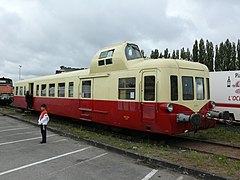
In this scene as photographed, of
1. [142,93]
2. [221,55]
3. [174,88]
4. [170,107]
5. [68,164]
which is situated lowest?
[68,164]

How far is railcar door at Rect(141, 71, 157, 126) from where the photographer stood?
8445 millimetres

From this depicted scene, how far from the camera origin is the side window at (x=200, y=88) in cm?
929

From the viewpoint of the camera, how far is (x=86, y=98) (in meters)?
12.0

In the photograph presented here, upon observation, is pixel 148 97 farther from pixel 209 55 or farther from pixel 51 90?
pixel 209 55

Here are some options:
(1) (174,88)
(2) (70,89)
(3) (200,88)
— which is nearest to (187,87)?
(1) (174,88)

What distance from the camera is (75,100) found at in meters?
12.9

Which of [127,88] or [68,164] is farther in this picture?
[127,88]

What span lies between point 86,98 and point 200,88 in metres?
5.09

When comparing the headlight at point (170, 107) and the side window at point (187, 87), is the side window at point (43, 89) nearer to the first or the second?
the side window at point (187, 87)

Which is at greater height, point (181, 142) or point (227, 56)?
point (227, 56)

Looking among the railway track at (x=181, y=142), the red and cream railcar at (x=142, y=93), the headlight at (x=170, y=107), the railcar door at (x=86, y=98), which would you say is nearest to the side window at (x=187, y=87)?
the red and cream railcar at (x=142, y=93)

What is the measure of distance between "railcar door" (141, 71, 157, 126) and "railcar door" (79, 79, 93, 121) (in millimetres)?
3407

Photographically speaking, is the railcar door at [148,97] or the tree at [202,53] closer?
the railcar door at [148,97]

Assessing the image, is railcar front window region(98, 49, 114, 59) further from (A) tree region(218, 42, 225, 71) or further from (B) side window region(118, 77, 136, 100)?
(A) tree region(218, 42, 225, 71)
